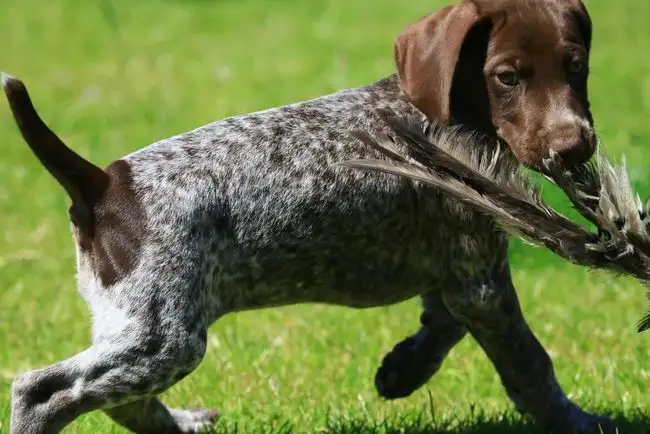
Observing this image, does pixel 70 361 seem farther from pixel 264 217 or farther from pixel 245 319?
pixel 245 319

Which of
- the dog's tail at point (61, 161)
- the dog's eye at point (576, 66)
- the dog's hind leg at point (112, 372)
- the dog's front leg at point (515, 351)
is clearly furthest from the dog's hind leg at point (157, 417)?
the dog's eye at point (576, 66)

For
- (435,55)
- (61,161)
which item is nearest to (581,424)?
(435,55)

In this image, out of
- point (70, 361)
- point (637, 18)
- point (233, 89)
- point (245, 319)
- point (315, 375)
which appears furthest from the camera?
point (637, 18)

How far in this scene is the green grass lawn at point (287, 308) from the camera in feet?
17.1

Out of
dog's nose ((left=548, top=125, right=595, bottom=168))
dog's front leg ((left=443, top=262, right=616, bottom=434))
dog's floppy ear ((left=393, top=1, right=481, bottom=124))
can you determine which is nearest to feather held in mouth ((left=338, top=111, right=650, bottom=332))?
dog's nose ((left=548, top=125, right=595, bottom=168))

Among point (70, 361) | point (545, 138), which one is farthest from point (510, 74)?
point (70, 361)

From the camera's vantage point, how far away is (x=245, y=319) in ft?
21.0

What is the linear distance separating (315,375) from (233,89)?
6227mm

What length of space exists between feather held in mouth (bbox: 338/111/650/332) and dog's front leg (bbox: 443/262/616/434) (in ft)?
1.69

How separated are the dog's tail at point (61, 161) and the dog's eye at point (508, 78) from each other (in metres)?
1.36

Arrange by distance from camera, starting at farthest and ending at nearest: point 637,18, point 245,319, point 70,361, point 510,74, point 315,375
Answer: point 637,18 → point 245,319 → point 315,375 → point 510,74 → point 70,361

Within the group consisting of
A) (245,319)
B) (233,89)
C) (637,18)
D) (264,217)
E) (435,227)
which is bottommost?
(637,18)

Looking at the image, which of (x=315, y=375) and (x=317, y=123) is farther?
(x=315, y=375)

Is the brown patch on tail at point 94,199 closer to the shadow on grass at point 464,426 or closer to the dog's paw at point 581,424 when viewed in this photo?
the shadow on grass at point 464,426
